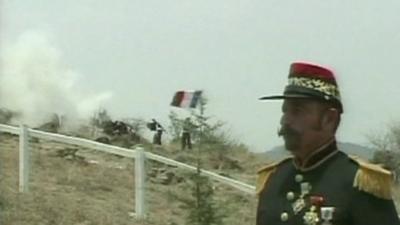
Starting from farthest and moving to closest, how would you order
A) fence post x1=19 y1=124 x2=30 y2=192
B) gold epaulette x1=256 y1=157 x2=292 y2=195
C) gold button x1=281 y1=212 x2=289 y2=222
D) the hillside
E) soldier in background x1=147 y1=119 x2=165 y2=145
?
soldier in background x1=147 y1=119 x2=165 y2=145 → fence post x1=19 y1=124 x2=30 y2=192 → the hillside → gold epaulette x1=256 y1=157 x2=292 y2=195 → gold button x1=281 y1=212 x2=289 y2=222

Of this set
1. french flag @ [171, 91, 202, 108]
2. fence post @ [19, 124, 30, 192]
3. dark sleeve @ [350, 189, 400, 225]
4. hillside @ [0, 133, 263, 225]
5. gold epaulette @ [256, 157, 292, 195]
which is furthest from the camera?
fence post @ [19, 124, 30, 192]

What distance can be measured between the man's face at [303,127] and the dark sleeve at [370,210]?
0.93 ft

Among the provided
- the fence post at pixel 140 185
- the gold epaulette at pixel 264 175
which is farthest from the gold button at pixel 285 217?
the fence post at pixel 140 185

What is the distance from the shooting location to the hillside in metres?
12.7

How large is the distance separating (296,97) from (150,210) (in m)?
9.75

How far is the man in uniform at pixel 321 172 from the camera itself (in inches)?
195

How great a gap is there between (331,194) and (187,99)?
536 centimetres

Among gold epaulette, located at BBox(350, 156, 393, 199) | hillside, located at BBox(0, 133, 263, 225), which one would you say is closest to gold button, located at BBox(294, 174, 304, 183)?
gold epaulette, located at BBox(350, 156, 393, 199)

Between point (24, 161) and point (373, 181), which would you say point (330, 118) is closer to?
point (373, 181)

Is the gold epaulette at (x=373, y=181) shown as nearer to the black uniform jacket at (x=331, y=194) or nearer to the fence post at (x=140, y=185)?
the black uniform jacket at (x=331, y=194)

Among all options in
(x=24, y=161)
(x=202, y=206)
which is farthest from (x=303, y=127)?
(x=24, y=161)

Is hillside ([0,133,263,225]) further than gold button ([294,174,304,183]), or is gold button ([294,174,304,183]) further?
hillside ([0,133,263,225])

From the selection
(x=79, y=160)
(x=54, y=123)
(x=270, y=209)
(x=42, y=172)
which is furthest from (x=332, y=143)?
(x=54, y=123)

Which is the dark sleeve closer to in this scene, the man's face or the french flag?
the man's face
